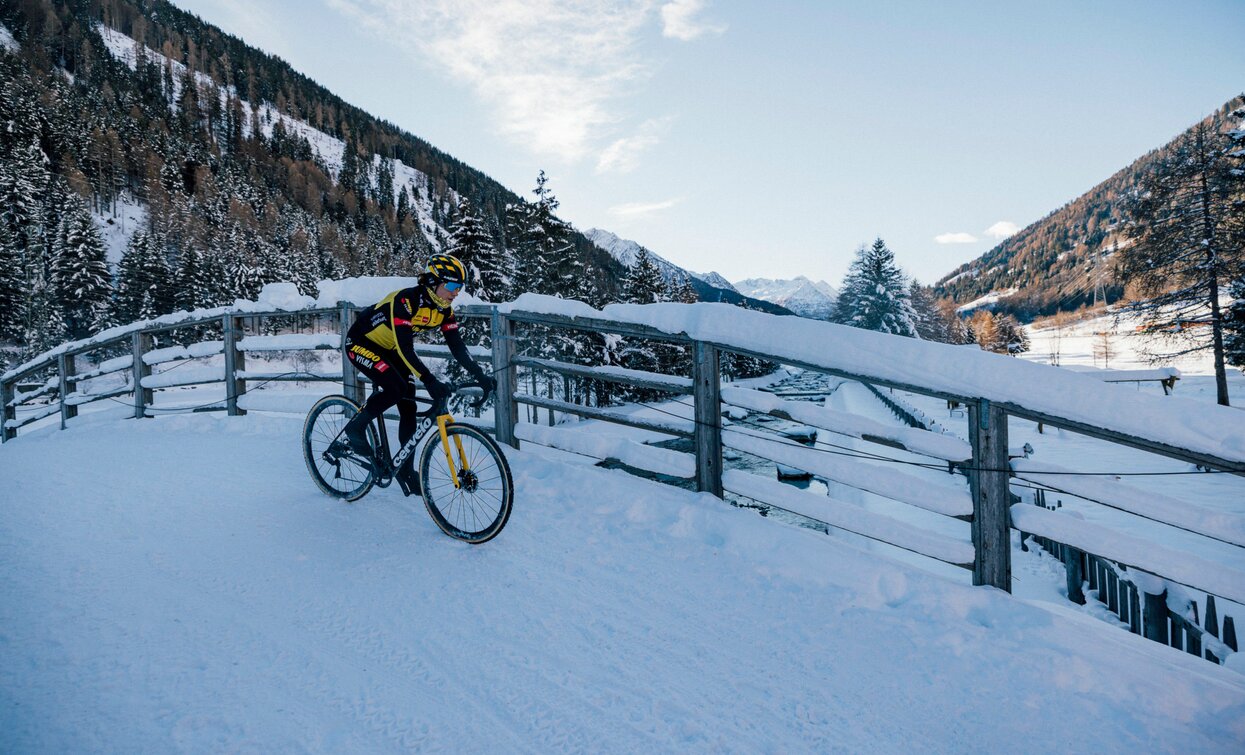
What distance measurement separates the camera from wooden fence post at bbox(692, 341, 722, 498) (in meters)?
4.70

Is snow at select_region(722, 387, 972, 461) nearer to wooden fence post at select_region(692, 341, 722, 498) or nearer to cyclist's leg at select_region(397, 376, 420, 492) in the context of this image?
wooden fence post at select_region(692, 341, 722, 498)

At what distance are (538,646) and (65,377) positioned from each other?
36.2ft

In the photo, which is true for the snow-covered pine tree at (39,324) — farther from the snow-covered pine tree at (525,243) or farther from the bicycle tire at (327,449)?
the bicycle tire at (327,449)

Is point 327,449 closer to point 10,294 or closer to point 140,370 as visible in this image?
point 140,370

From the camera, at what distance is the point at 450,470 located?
4.08m

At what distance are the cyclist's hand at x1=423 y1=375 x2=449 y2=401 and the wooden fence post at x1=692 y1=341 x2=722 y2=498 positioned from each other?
76.7 inches

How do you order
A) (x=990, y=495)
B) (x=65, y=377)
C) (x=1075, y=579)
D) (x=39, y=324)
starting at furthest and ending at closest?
1. (x=39, y=324)
2. (x=65, y=377)
3. (x=1075, y=579)
4. (x=990, y=495)

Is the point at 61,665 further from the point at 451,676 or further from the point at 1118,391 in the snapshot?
the point at 1118,391

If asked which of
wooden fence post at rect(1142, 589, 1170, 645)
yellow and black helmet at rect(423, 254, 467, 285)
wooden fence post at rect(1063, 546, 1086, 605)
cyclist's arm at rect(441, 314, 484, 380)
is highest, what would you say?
yellow and black helmet at rect(423, 254, 467, 285)

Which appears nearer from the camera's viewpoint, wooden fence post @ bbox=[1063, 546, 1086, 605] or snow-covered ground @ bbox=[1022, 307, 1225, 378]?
wooden fence post @ bbox=[1063, 546, 1086, 605]

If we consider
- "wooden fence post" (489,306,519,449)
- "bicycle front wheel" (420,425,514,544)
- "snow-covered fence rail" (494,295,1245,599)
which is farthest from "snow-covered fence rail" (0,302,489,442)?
"snow-covered fence rail" (494,295,1245,599)

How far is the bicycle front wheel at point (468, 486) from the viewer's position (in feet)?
13.0

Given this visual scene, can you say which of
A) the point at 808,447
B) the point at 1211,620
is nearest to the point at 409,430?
the point at 808,447

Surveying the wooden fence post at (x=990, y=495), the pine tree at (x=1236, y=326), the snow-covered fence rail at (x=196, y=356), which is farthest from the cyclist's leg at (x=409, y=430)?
the pine tree at (x=1236, y=326)
